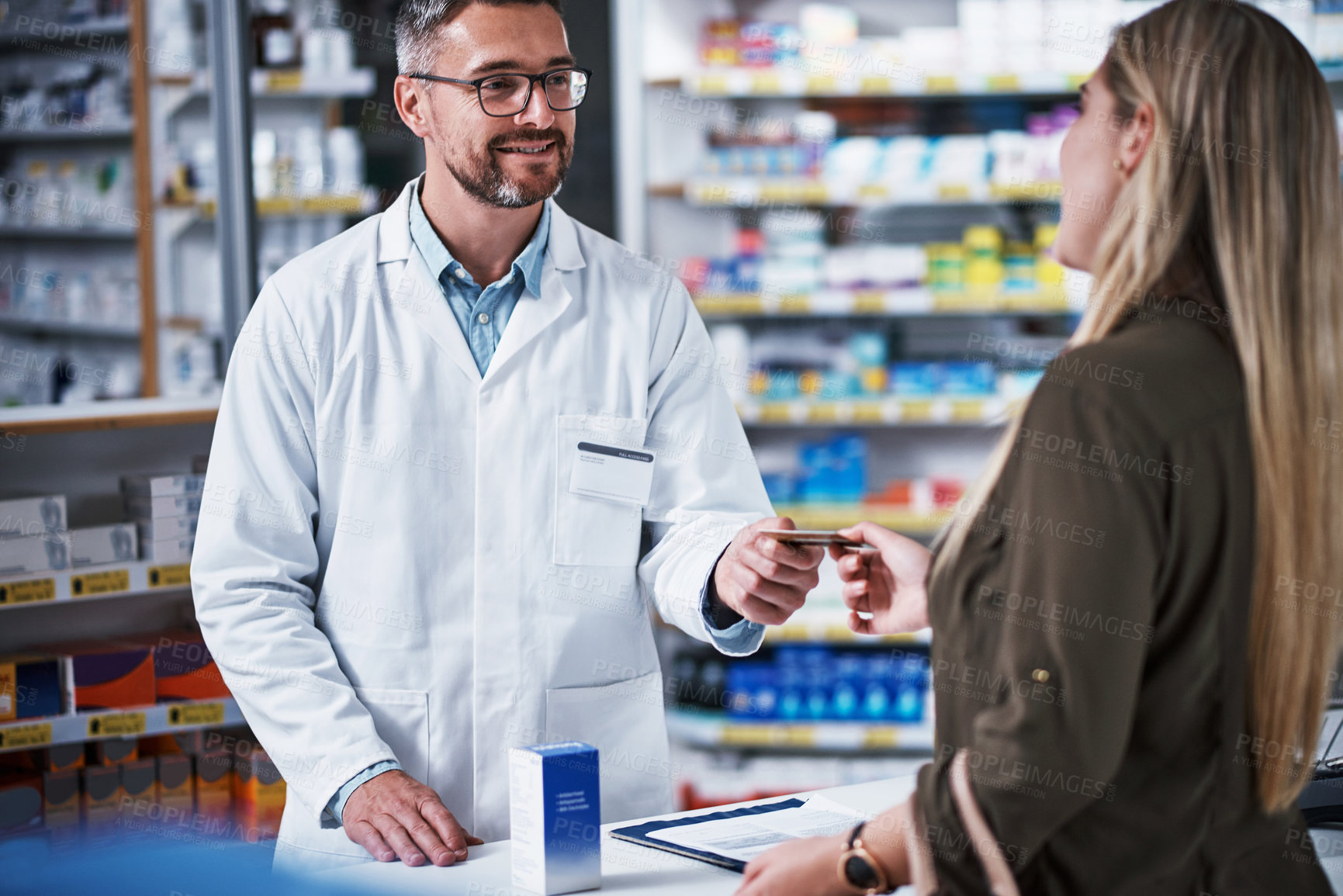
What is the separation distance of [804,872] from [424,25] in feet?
4.80

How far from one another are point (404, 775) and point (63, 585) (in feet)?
3.26

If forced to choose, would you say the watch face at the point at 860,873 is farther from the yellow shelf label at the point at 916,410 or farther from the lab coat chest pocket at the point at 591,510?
the yellow shelf label at the point at 916,410

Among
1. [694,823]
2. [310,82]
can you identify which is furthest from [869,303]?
[694,823]

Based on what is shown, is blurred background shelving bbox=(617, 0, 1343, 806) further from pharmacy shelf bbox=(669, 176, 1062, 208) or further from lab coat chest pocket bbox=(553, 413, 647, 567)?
lab coat chest pocket bbox=(553, 413, 647, 567)

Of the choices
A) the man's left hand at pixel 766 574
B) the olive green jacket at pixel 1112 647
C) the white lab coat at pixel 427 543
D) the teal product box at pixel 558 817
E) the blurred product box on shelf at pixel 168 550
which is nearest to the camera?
the olive green jacket at pixel 1112 647

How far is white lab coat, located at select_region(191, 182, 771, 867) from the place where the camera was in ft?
6.05

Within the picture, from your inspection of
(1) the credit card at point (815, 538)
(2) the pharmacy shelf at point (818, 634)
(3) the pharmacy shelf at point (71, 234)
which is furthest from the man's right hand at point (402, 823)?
(3) the pharmacy shelf at point (71, 234)

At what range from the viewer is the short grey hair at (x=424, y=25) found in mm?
1970

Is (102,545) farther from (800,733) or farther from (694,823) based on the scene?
(800,733)

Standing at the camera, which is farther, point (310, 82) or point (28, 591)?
point (310, 82)

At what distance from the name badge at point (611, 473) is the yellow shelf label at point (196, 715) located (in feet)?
3.38

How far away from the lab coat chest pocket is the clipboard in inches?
17.1

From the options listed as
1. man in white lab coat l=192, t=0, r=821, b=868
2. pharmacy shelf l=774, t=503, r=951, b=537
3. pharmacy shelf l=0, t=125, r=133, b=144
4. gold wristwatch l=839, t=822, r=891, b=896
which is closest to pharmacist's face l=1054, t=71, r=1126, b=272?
gold wristwatch l=839, t=822, r=891, b=896

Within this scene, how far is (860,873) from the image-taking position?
1153 millimetres
